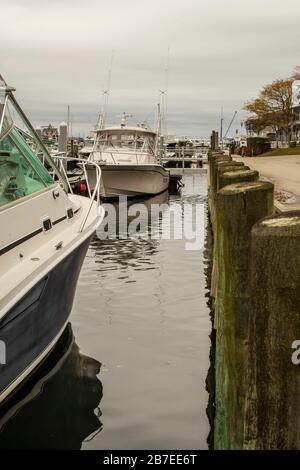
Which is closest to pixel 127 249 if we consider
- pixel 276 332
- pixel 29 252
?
pixel 29 252

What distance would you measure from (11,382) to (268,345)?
3.84 metres

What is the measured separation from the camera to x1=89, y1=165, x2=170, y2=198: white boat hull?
3000 cm

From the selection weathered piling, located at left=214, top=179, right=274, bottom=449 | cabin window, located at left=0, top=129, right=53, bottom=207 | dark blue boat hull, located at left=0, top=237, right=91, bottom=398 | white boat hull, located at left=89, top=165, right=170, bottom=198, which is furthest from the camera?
white boat hull, located at left=89, top=165, right=170, bottom=198

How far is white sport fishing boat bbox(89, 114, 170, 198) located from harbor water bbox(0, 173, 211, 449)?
57.0ft

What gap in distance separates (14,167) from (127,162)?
2466 centimetres

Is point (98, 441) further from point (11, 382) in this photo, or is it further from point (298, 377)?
point (298, 377)

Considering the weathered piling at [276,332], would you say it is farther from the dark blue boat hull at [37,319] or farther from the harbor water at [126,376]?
the harbor water at [126,376]

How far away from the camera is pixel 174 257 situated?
15469 millimetres

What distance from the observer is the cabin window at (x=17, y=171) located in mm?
7098

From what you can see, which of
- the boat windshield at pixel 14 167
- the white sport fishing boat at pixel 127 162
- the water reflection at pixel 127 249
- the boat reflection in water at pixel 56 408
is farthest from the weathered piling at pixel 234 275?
the white sport fishing boat at pixel 127 162

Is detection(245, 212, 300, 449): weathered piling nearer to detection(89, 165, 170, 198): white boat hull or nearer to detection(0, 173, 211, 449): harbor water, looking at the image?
detection(0, 173, 211, 449): harbor water

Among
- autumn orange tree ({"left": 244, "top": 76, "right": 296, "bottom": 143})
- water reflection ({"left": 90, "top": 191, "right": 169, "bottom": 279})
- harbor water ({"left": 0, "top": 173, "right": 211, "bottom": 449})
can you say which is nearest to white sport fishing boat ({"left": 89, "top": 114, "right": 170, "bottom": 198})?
water reflection ({"left": 90, "top": 191, "right": 169, "bottom": 279})

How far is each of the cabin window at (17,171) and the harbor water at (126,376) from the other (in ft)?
7.41

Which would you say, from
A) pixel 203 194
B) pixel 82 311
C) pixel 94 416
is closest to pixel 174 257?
pixel 82 311
